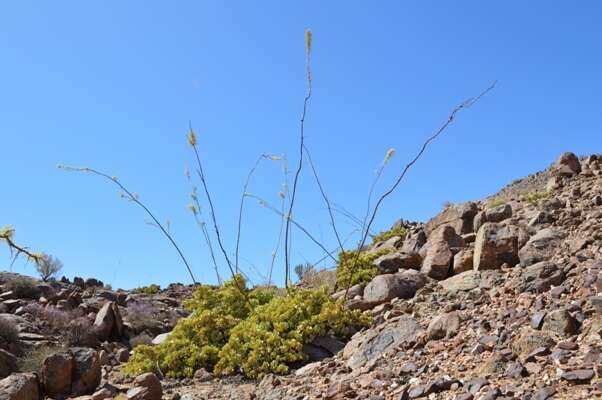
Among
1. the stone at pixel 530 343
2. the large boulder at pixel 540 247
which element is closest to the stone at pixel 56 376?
the stone at pixel 530 343

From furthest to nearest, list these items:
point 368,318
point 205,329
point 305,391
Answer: point 205,329, point 368,318, point 305,391

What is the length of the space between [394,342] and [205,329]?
285 centimetres

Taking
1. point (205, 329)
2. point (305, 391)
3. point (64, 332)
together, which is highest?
point (64, 332)

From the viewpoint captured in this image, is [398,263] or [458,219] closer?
[398,263]

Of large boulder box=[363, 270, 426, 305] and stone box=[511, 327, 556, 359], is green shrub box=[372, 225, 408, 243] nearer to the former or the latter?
large boulder box=[363, 270, 426, 305]

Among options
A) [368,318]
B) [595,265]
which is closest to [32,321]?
[368,318]

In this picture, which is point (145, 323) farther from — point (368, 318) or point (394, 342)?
point (394, 342)

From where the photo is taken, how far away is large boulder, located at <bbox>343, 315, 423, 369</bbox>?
6.13 m

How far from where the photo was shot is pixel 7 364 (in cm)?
857


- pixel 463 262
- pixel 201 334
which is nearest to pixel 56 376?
pixel 201 334

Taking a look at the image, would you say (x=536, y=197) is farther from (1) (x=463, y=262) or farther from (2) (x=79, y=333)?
(2) (x=79, y=333)

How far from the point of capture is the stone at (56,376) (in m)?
6.71

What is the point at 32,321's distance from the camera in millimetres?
11625

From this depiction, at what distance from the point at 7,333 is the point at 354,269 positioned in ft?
19.1
